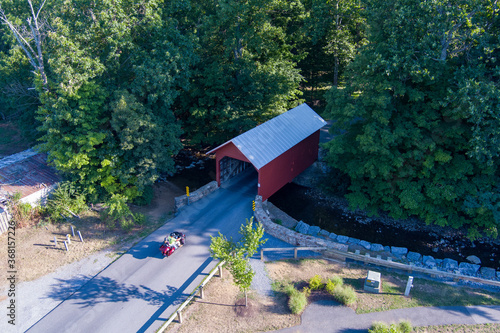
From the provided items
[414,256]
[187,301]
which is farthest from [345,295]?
[414,256]

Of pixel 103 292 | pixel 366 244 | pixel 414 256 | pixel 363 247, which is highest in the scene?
pixel 366 244

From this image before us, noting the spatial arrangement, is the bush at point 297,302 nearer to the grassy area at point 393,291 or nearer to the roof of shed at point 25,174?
the grassy area at point 393,291

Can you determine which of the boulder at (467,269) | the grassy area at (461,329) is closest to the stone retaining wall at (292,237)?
the grassy area at (461,329)

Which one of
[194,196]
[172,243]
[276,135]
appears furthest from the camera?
[276,135]

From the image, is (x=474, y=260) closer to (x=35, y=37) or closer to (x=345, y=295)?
(x=345, y=295)

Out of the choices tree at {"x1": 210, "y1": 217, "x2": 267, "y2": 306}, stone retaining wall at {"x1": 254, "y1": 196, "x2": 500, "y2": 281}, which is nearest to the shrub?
tree at {"x1": 210, "y1": 217, "x2": 267, "y2": 306}

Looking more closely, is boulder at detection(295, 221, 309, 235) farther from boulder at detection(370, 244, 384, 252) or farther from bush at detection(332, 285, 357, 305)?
bush at detection(332, 285, 357, 305)
